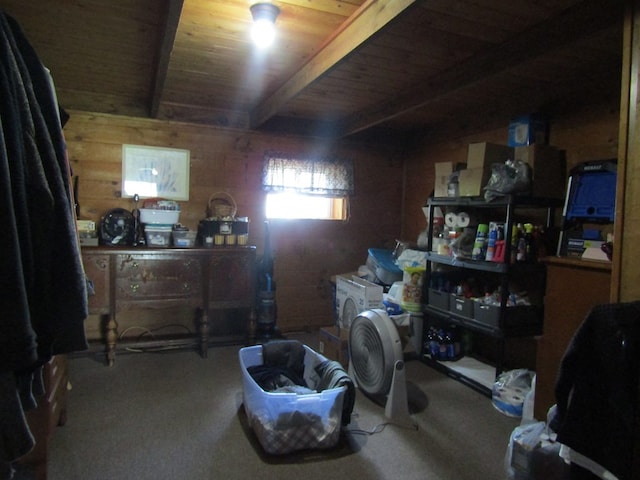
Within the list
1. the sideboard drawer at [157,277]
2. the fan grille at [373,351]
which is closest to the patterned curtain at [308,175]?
the sideboard drawer at [157,277]

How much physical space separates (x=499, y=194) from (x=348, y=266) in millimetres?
1951

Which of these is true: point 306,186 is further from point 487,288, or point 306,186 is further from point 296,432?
point 296,432

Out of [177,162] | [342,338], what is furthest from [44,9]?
[342,338]

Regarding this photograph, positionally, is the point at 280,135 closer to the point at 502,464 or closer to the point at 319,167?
the point at 319,167

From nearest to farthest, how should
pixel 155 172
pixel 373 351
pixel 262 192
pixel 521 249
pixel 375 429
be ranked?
pixel 375 429 → pixel 373 351 → pixel 521 249 → pixel 155 172 → pixel 262 192

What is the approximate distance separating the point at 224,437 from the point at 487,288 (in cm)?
204

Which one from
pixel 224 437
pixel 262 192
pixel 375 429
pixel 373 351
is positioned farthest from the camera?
pixel 262 192

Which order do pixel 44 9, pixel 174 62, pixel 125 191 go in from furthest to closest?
pixel 125 191, pixel 174 62, pixel 44 9

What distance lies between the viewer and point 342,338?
301cm

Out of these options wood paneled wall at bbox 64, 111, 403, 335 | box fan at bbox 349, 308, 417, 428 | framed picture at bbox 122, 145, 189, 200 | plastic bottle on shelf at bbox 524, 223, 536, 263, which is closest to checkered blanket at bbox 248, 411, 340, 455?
box fan at bbox 349, 308, 417, 428

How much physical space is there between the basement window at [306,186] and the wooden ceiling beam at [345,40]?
100 cm

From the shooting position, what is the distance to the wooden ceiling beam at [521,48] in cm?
179

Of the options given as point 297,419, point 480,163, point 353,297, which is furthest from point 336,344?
point 480,163

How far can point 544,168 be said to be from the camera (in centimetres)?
273
